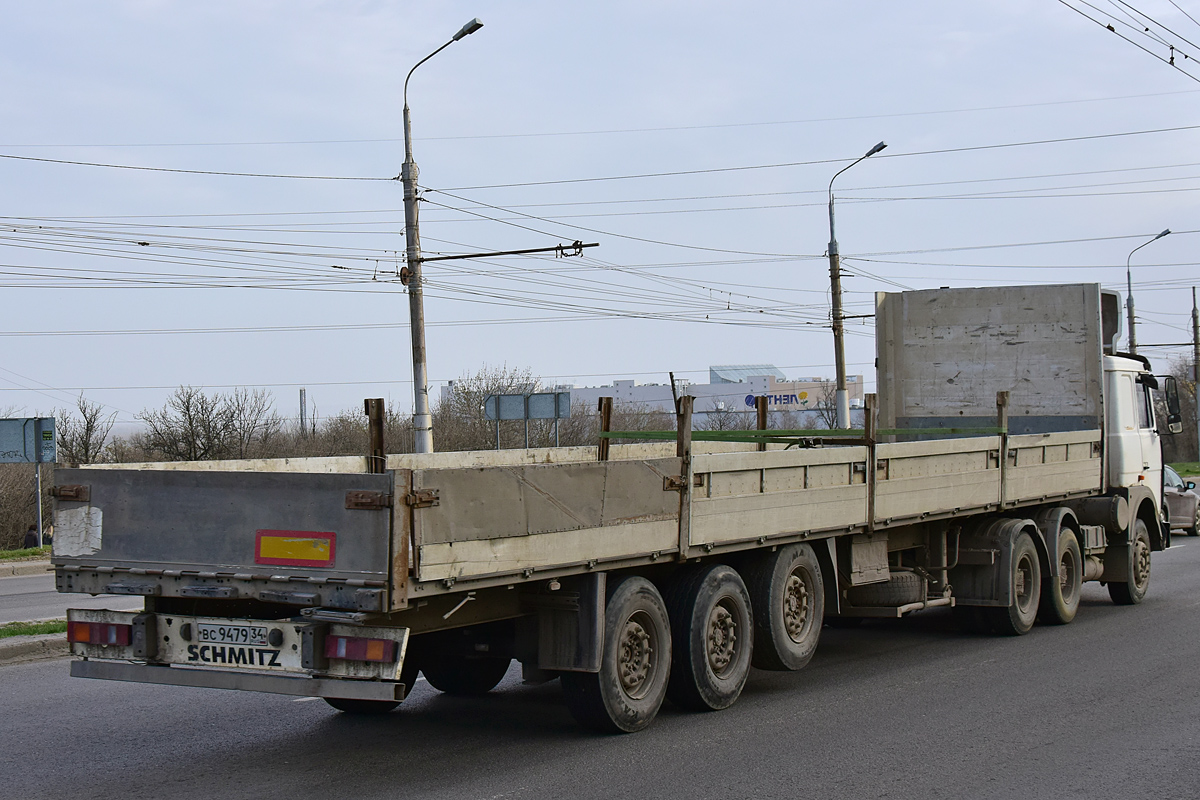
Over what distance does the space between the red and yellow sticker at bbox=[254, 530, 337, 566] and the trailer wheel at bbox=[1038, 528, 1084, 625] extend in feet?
25.6

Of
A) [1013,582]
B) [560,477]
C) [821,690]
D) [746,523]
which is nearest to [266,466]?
[560,477]

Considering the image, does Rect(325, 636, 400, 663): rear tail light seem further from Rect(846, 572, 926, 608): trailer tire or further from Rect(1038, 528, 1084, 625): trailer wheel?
Rect(1038, 528, 1084, 625): trailer wheel

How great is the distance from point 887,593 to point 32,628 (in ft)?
23.6

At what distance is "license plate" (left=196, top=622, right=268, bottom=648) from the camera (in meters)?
5.64

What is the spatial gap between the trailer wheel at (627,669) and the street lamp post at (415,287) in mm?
13722

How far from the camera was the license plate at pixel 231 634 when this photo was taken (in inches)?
222

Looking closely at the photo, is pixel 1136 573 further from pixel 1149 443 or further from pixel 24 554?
pixel 24 554

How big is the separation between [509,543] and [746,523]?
205cm

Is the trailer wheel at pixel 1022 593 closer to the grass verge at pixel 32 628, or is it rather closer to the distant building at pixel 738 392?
the grass verge at pixel 32 628

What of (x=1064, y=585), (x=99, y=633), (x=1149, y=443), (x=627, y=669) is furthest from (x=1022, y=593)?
(x=99, y=633)

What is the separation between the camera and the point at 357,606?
531cm

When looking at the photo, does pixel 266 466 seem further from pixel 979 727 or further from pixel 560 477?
pixel 979 727

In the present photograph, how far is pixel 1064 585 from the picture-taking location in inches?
448

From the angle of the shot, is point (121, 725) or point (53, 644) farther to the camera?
point (53, 644)
